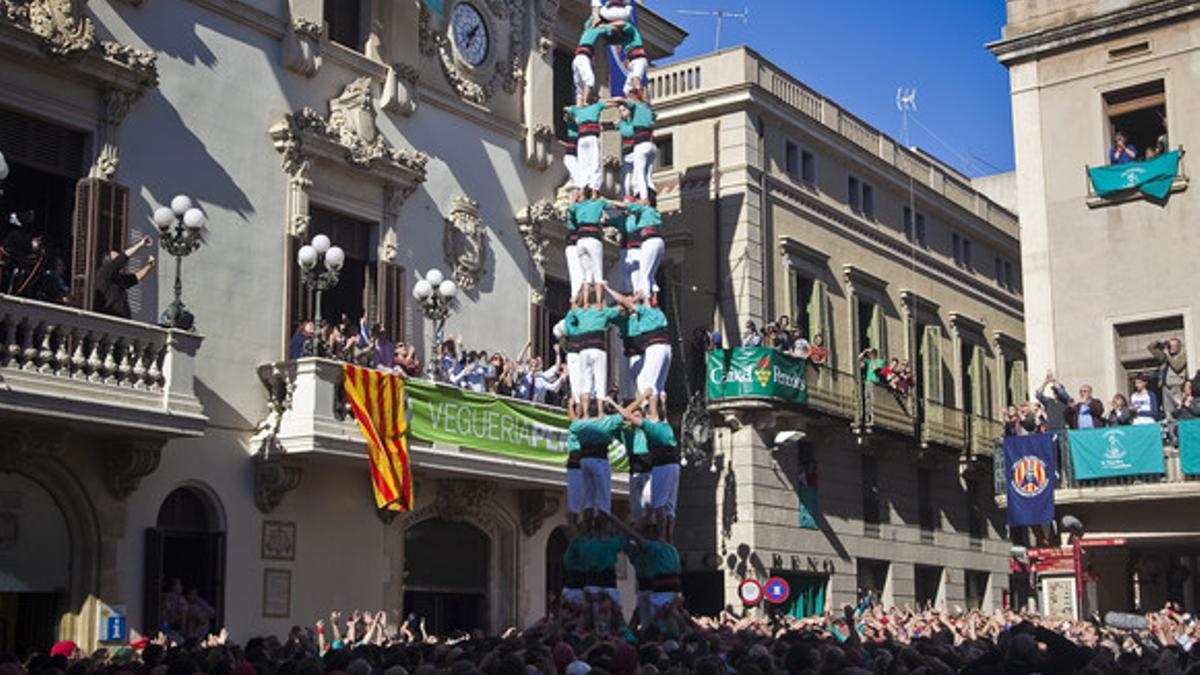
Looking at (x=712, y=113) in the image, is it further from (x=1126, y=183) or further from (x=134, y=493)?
(x=134, y=493)

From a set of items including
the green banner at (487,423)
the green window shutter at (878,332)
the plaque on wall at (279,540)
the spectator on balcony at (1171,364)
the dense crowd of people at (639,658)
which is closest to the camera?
the dense crowd of people at (639,658)

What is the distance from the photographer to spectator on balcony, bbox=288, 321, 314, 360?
23548 mm

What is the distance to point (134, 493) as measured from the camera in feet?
69.6

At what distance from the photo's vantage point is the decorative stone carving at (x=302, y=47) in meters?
24.5

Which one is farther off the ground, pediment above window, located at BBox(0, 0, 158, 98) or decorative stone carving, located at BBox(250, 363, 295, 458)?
pediment above window, located at BBox(0, 0, 158, 98)

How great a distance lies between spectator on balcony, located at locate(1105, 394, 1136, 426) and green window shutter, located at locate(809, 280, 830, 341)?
10.0m

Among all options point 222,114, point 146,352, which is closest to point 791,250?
point 222,114

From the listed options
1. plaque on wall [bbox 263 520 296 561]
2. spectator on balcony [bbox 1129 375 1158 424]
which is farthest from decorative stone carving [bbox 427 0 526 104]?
spectator on balcony [bbox 1129 375 1158 424]

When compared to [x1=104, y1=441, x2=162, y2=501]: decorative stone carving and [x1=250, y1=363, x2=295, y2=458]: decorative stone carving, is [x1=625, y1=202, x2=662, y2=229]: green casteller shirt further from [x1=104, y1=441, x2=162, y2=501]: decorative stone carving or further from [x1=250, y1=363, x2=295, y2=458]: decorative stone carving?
[x1=104, y1=441, x2=162, y2=501]: decorative stone carving

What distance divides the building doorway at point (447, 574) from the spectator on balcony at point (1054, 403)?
1078cm

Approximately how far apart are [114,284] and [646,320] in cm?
729

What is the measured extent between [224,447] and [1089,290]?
1679cm

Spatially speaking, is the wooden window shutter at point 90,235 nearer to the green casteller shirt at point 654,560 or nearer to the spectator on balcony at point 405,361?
the spectator on balcony at point 405,361

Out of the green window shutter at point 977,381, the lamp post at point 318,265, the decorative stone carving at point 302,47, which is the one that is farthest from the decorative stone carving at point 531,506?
the green window shutter at point 977,381
